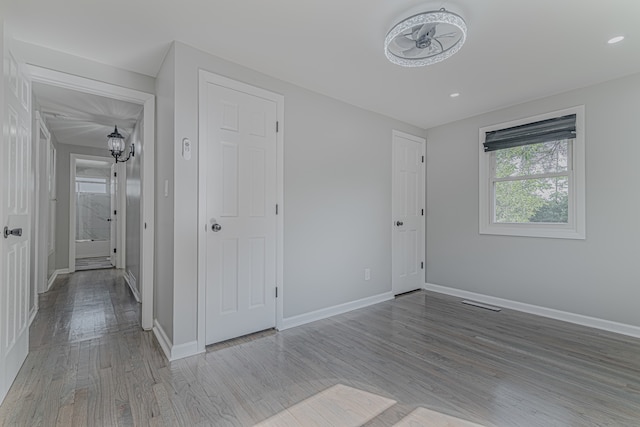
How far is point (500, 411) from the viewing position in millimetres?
1613

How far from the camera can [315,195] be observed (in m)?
3.03

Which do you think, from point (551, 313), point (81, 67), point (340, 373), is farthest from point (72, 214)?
point (551, 313)

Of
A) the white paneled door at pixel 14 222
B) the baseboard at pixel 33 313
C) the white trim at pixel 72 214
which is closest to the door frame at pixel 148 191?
the white paneled door at pixel 14 222

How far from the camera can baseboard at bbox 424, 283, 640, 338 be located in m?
2.67

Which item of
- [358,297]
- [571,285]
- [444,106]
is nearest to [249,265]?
[358,297]

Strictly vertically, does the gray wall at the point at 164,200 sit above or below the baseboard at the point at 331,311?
above

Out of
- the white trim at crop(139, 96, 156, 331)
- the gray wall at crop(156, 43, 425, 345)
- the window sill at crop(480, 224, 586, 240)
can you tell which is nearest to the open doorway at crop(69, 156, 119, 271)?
the white trim at crop(139, 96, 156, 331)

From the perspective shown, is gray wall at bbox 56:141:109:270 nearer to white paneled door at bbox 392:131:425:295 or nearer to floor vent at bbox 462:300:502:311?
white paneled door at bbox 392:131:425:295

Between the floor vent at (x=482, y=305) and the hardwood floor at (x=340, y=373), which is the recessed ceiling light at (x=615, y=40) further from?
the floor vent at (x=482, y=305)

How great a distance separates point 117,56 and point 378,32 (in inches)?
81.9

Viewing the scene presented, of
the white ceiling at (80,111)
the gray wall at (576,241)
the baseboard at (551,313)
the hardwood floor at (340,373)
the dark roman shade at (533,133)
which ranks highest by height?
the white ceiling at (80,111)

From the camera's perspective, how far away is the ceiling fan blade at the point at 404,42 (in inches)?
77.7

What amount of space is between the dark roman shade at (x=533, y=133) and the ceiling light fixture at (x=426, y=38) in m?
1.90

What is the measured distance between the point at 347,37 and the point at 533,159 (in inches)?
102
